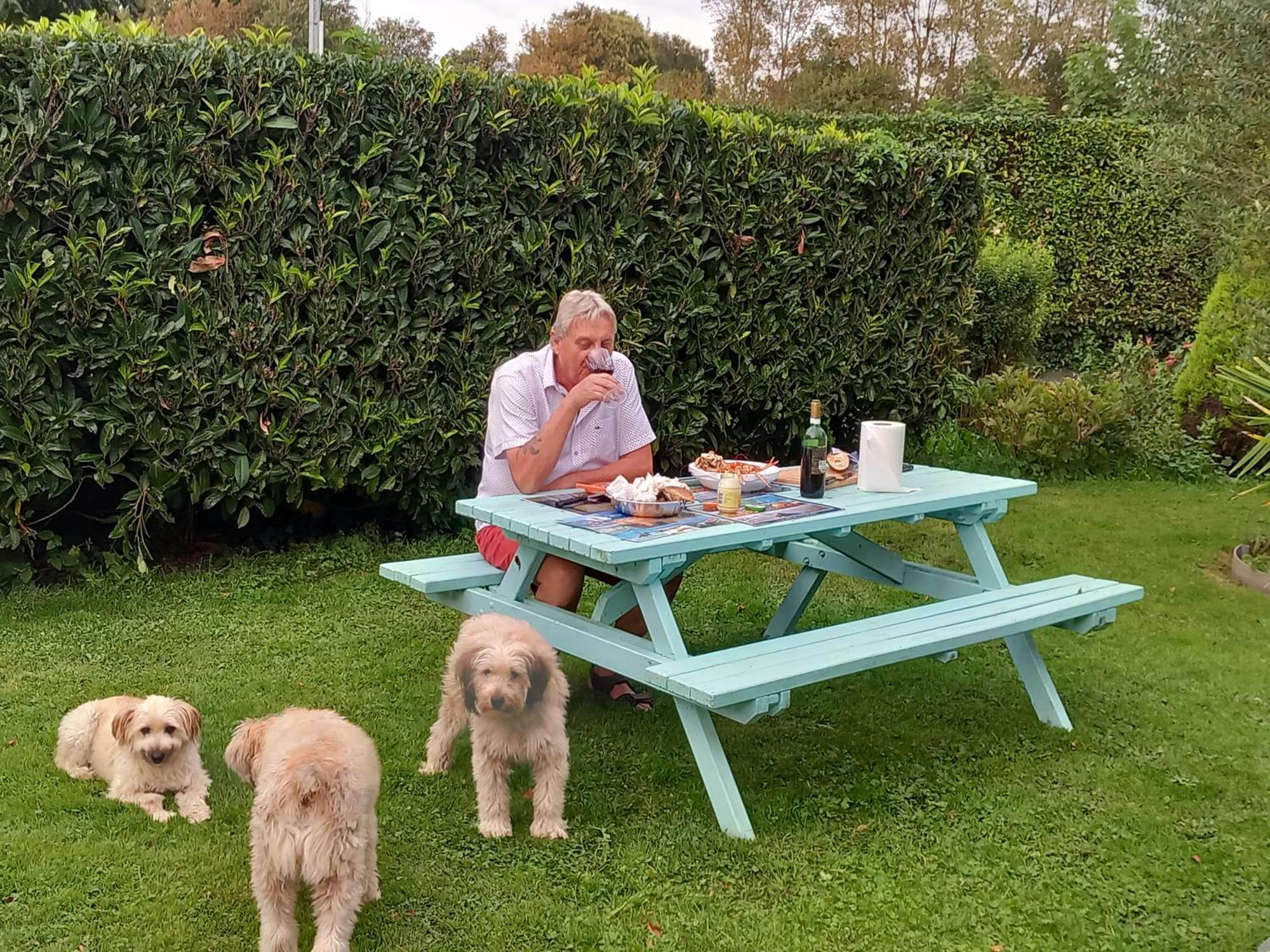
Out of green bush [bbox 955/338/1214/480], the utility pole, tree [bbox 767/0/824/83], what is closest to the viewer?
A: the utility pole

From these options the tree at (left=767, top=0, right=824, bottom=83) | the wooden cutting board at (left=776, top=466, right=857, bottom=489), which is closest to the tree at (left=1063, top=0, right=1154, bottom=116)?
the tree at (left=767, top=0, right=824, bottom=83)

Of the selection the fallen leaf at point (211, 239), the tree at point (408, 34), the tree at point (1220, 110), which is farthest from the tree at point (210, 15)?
the tree at point (1220, 110)

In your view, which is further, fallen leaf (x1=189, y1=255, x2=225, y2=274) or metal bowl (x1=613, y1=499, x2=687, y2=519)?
fallen leaf (x1=189, y1=255, x2=225, y2=274)

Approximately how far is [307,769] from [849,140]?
604cm

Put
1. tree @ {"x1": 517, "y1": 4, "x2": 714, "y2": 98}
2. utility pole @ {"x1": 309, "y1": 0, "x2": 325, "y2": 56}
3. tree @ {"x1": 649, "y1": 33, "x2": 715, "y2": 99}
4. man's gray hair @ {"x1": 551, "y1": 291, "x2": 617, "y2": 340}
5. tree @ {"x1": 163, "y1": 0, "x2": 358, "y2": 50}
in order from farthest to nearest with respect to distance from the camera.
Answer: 1. tree @ {"x1": 163, "y1": 0, "x2": 358, "y2": 50}
2. tree @ {"x1": 517, "y1": 4, "x2": 714, "y2": 98}
3. tree @ {"x1": 649, "y1": 33, "x2": 715, "y2": 99}
4. utility pole @ {"x1": 309, "y1": 0, "x2": 325, "y2": 56}
5. man's gray hair @ {"x1": 551, "y1": 291, "x2": 617, "y2": 340}

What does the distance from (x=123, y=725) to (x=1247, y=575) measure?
5512 millimetres

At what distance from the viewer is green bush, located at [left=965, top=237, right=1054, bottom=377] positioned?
1054cm

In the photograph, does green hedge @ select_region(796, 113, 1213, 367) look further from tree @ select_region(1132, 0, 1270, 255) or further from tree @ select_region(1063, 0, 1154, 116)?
tree @ select_region(1132, 0, 1270, 255)

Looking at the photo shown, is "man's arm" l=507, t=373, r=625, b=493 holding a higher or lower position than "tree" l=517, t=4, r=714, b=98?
lower

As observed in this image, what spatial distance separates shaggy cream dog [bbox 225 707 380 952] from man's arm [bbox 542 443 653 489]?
5.61 ft

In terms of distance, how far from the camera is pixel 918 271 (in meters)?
7.59

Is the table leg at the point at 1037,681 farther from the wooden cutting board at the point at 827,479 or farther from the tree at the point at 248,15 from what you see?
the tree at the point at 248,15

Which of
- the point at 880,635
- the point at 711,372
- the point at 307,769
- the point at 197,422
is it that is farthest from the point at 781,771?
the point at 711,372

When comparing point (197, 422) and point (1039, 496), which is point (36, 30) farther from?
point (1039, 496)
